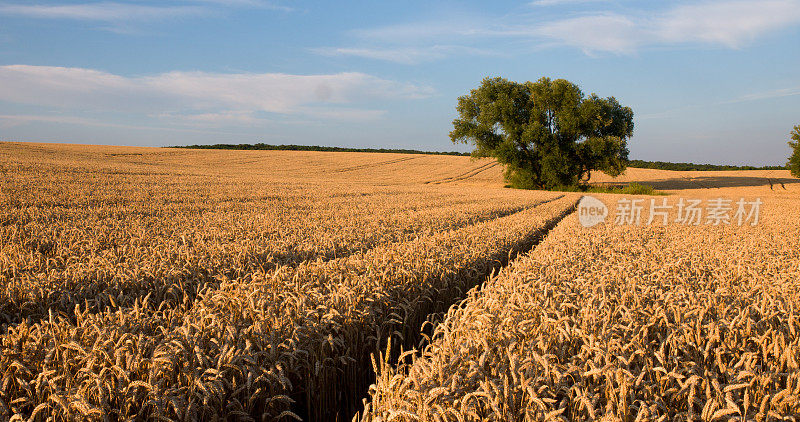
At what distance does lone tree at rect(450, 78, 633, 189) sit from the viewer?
123 ft

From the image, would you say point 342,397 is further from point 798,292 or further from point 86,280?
point 798,292

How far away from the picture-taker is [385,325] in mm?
4227

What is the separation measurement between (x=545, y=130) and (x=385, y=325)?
37322 millimetres

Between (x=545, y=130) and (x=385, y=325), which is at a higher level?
(x=545, y=130)

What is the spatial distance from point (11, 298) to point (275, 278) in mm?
2413

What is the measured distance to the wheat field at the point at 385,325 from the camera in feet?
7.41

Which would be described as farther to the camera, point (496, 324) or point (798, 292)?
point (798, 292)

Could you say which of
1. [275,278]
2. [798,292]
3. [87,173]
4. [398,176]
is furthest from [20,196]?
[398,176]

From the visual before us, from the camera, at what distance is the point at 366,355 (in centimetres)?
388

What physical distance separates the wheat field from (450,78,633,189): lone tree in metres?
29.5
